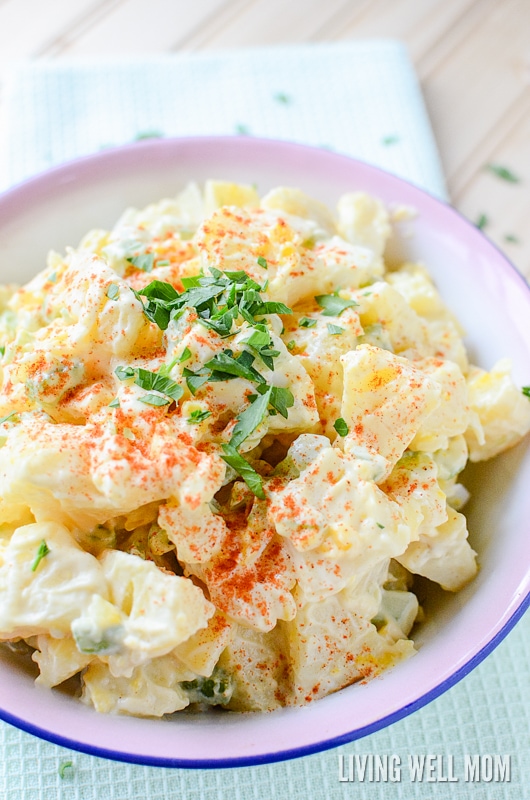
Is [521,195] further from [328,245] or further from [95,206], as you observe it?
[95,206]

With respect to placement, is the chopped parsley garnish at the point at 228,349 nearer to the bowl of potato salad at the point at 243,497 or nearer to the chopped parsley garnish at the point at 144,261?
the bowl of potato salad at the point at 243,497

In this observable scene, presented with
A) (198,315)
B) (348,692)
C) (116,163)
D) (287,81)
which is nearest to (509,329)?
(198,315)

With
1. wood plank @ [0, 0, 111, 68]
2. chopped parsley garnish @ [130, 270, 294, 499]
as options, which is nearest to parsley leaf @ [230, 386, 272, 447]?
chopped parsley garnish @ [130, 270, 294, 499]

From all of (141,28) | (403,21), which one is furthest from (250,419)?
(403,21)

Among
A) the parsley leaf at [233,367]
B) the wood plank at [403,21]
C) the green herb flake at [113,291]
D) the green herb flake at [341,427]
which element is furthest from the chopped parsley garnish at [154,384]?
the wood plank at [403,21]

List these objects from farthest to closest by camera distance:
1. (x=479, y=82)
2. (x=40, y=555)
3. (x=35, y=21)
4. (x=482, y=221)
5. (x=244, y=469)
Answer: (x=35, y=21), (x=479, y=82), (x=482, y=221), (x=244, y=469), (x=40, y=555)

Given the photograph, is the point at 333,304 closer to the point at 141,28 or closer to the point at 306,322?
the point at 306,322

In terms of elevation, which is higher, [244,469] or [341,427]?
[341,427]

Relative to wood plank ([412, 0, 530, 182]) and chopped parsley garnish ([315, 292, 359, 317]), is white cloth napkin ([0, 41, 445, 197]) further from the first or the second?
chopped parsley garnish ([315, 292, 359, 317])
